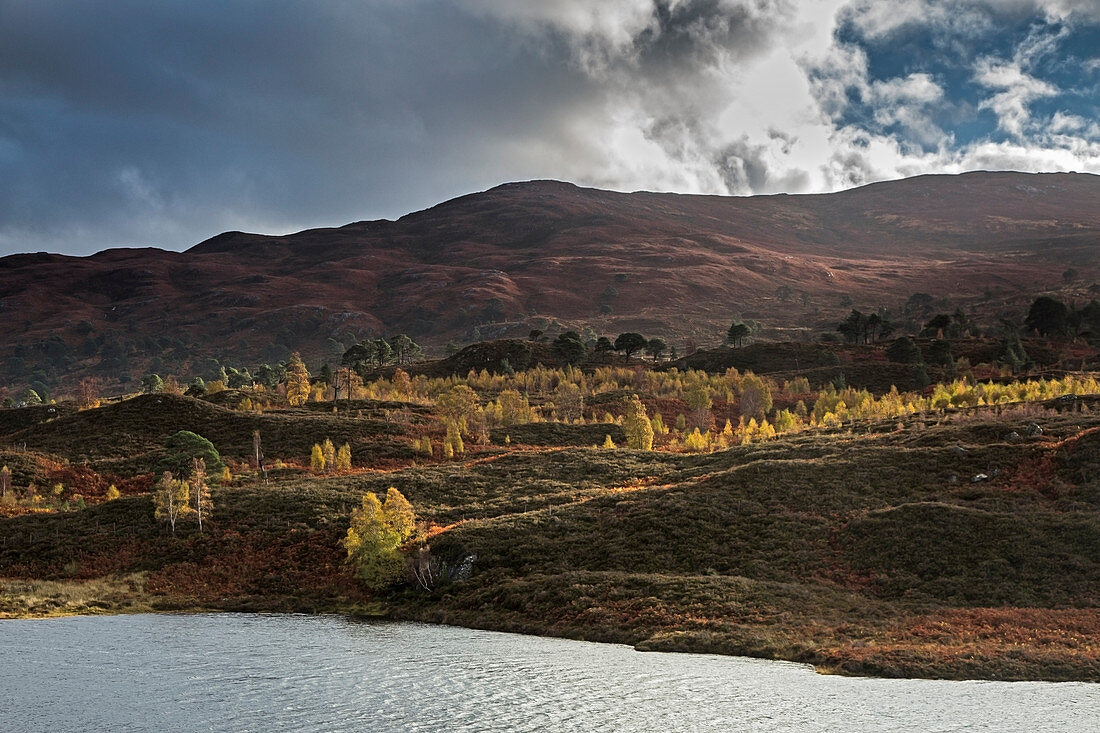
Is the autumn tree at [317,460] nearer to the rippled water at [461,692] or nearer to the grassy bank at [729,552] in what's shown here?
the grassy bank at [729,552]

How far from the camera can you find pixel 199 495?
73.1m

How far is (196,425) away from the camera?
409ft

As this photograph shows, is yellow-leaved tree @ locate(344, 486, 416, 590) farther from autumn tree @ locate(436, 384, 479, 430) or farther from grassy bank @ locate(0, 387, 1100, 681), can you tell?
autumn tree @ locate(436, 384, 479, 430)

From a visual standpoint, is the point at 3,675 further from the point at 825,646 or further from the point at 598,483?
the point at 598,483

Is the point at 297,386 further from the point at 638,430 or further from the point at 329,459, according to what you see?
the point at 638,430

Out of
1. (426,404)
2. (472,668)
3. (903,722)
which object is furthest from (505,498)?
(426,404)

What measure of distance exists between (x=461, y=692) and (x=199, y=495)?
49.8 m

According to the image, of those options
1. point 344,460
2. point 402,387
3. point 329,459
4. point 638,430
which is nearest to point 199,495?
point 329,459

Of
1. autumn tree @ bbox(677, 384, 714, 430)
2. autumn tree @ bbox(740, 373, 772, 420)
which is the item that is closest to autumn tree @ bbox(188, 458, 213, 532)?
autumn tree @ bbox(677, 384, 714, 430)

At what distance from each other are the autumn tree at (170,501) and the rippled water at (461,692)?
26.4 m

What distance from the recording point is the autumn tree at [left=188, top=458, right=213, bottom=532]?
240ft

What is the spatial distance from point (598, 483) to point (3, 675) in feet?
205

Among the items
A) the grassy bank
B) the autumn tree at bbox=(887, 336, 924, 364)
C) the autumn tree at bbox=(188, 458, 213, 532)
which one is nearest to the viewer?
the grassy bank

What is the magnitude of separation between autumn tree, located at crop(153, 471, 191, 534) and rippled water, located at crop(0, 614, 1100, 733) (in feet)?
86.7
